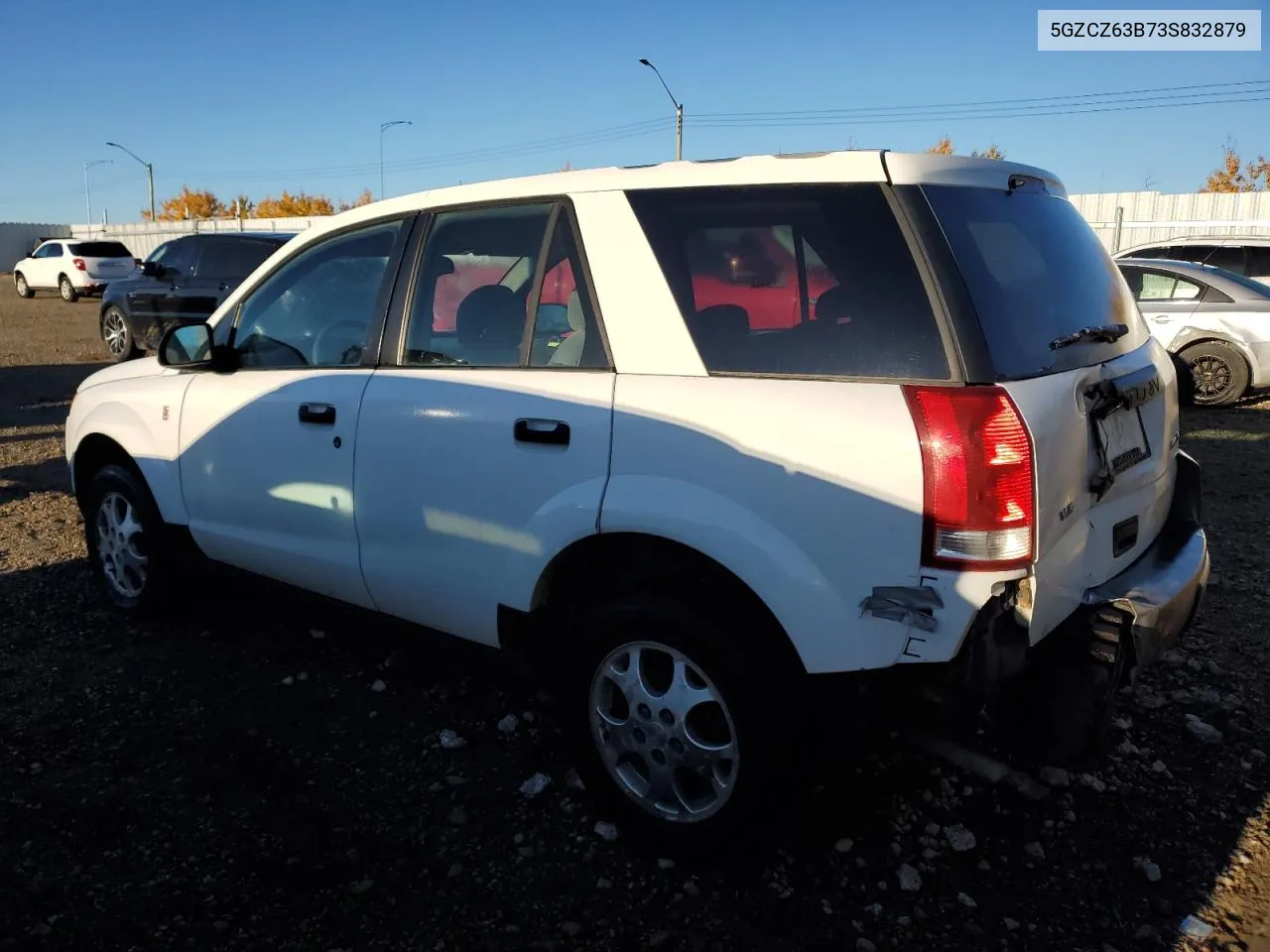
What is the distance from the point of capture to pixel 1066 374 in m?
2.46

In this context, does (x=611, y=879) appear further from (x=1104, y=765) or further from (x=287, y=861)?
(x=1104, y=765)

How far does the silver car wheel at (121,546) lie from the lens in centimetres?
443

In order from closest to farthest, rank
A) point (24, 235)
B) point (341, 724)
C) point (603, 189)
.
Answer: point (603, 189) < point (341, 724) < point (24, 235)

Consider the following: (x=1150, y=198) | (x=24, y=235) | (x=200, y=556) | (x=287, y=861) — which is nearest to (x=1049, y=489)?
(x=287, y=861)

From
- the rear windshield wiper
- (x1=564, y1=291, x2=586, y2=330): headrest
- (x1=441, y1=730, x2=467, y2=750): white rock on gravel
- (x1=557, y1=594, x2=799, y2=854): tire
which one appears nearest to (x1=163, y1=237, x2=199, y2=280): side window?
(x1=441, y1=730, x2=467, y2=750): white rock on gravel

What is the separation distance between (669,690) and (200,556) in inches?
97.7

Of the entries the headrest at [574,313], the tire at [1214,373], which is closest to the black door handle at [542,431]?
the headrest at [574,313]

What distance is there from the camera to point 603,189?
2.89 meters

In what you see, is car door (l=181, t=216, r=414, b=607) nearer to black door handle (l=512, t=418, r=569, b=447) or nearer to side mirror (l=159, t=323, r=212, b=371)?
side mirror (l=159, t=323, r=212, b=371)

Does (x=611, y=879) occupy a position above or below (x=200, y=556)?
below

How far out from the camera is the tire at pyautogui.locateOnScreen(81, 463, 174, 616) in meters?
4.32

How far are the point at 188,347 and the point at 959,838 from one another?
3.44m

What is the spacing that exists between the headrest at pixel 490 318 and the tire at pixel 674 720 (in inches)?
36.3

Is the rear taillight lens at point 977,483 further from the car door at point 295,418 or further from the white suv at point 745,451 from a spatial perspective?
the car door at point 295,418
